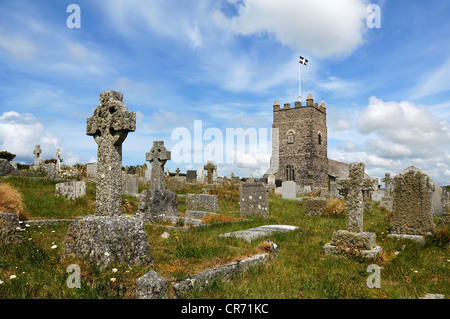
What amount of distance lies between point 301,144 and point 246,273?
34.7 m

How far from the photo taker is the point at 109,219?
4141mm

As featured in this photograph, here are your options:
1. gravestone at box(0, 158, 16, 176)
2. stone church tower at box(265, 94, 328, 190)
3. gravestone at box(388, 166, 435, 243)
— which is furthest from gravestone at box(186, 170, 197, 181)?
gravestone at box(388, 166, 435, 243)

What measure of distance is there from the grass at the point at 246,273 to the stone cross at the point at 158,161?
282cm

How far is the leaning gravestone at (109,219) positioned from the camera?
155 inches

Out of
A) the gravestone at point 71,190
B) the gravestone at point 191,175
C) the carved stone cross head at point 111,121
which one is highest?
the carved stone cross head at point 111,121

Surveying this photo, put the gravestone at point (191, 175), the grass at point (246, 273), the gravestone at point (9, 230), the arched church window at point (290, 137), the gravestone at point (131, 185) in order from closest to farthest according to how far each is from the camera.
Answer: the grass at point (246, 273) → the gravestone at point (9, 230) → the gravestone at point (131, 185) → the gravestone at point (191, 175) → the arched church window at point (290, 137)

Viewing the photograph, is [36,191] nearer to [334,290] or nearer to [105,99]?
[105,99]

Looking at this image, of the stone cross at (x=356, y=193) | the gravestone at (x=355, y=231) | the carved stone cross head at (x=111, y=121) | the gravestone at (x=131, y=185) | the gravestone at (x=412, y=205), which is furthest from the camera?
the gravestone at (x=131, y=185)

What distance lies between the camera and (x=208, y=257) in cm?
468

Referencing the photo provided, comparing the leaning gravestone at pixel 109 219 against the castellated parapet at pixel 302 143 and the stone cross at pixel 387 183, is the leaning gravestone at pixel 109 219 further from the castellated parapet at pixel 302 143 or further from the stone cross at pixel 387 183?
the castellated parapet at pixel 302 143

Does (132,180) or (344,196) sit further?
(344,196)

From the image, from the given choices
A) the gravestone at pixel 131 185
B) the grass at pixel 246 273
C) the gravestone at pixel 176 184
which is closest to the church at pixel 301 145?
the gravestone at pixel 176 184

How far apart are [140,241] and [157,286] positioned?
1.35 m

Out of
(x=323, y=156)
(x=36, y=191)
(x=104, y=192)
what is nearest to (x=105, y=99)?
(x=104, y=192)
